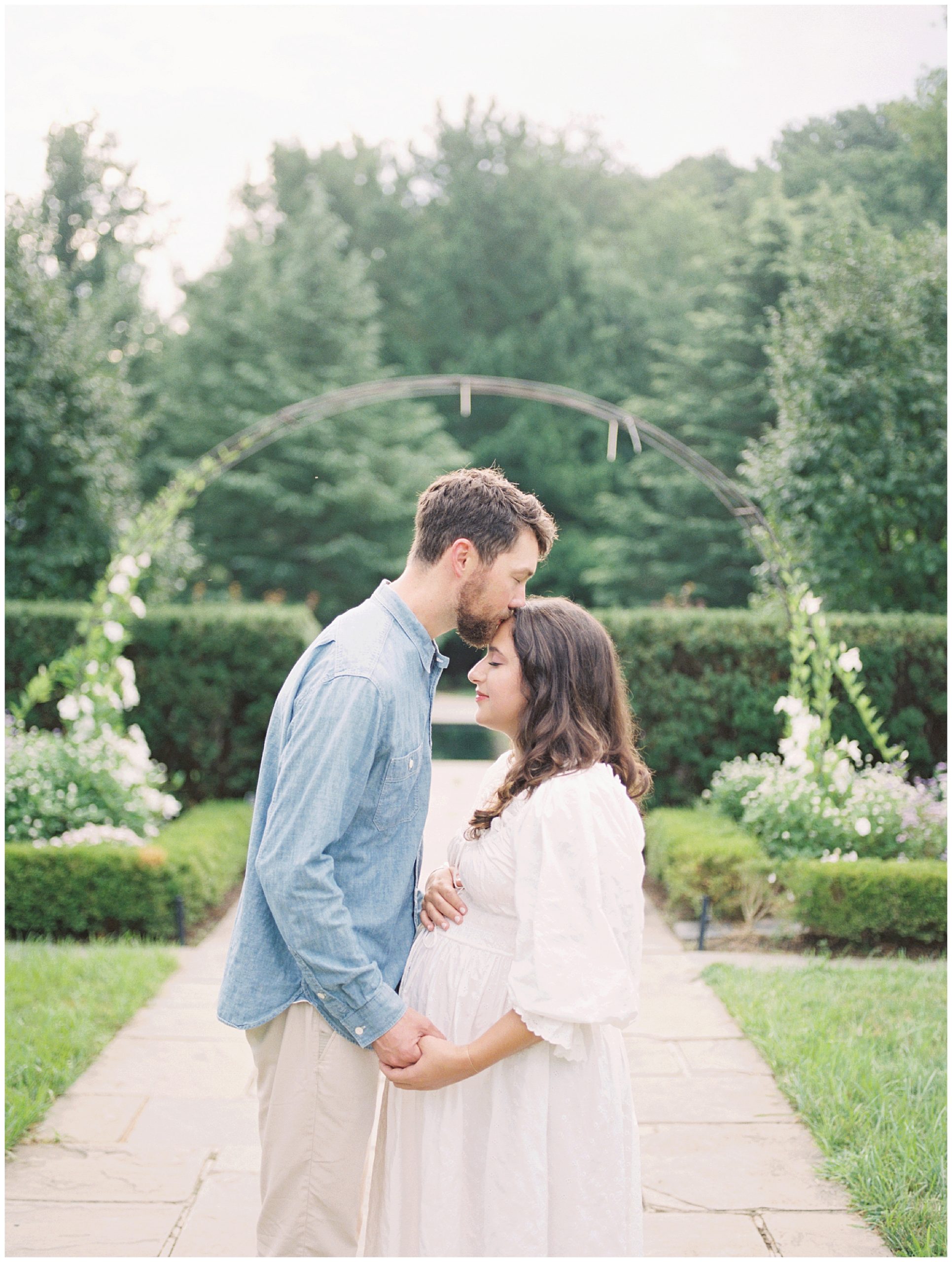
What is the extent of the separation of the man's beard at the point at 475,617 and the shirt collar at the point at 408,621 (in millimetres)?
76

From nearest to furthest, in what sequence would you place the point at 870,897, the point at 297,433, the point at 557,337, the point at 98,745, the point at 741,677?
the point at 870,897, the point at 98,745, the point at 741,677, the point at 297,433, the point at 557,337

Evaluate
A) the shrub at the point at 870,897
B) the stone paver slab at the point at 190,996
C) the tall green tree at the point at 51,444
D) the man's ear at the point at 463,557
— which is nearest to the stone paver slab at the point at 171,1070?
the stone paver slab at the point at 190,996

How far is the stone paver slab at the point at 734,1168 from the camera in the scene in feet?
9.48

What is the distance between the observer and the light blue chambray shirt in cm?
173

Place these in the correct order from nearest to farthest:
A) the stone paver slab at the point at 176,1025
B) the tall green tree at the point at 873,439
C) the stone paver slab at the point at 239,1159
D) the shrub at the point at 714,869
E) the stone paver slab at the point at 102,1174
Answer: the stone paver slab at the point at 102,1174 → the stone paver slab at the point at 239,1159 → the stone paver slab at the point at 176,1025 → the shrub at the point at 714,869 → the tall green tree at the point at 873,439

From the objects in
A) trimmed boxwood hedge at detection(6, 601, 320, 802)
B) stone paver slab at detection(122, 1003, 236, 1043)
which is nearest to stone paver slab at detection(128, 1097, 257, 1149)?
stone paver slab at detection(122, 1003, 236, 1043)

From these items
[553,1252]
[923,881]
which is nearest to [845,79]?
[923,881]

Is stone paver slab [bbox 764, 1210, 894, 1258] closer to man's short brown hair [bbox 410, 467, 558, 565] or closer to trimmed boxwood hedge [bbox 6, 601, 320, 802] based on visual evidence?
man's short brown hair [bbox 410, 467, 558, 565]

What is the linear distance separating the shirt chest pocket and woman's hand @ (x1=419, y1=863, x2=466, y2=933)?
0.61ft

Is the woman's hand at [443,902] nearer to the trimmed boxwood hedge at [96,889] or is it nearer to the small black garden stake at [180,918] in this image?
the trimmed boxwood hedge at [96,889]

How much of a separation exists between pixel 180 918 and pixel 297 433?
533 inches

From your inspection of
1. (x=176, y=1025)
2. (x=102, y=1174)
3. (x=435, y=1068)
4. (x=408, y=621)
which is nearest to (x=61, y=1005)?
(x=176, y=1025)

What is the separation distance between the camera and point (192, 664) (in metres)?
7.03

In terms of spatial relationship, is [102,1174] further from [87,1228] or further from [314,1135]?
[314,1135]
